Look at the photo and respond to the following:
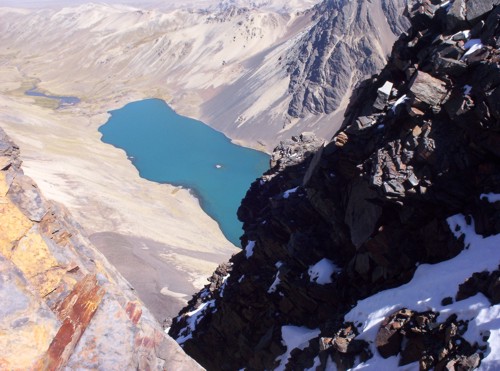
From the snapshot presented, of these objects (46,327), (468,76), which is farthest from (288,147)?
(46,327)

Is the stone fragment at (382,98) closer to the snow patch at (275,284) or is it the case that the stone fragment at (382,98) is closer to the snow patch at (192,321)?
the snow patch at (275,284)

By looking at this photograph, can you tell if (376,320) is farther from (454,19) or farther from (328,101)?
(328,101)

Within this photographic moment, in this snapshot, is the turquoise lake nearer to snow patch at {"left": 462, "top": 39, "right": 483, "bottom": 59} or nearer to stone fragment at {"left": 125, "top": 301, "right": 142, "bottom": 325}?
snow patch at {"left": 462, "top": 39, "right": 483, "bottom": 59}

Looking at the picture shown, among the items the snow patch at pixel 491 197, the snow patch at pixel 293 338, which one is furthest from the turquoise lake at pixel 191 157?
the snow patch at pixel 491 197

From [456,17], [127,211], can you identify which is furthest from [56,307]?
[127,211]

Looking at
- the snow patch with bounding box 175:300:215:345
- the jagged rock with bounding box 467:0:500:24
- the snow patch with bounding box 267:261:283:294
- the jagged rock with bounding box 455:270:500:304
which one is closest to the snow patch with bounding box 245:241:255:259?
the snow patch with bounding box 175:300:215:345

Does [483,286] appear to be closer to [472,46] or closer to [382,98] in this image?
[472,46]

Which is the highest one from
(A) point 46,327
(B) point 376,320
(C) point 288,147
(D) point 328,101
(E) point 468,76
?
(A) point 46,327
